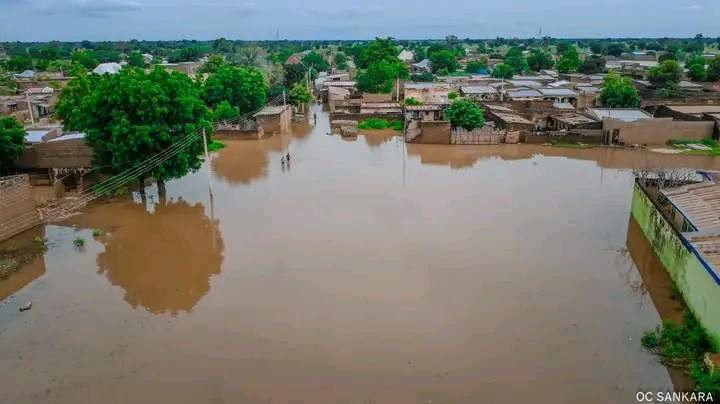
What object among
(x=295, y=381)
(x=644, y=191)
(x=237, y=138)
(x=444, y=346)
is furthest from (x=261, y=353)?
(x=237, y=138)

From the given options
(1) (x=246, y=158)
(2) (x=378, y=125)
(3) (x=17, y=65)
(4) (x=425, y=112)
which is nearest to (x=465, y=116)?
(4) (x=425, y=112)

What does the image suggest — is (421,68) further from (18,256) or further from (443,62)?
(18,256)

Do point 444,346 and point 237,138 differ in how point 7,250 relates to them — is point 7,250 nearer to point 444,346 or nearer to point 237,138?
point 444,346

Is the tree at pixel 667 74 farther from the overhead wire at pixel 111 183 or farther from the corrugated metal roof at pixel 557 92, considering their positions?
the overhead wire at pixel 111 183

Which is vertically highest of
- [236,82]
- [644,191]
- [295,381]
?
[236,82]

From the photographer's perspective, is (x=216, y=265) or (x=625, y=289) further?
(x=216, y=265)

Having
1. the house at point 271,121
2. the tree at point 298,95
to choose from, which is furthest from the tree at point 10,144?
the tree at point 298,95
